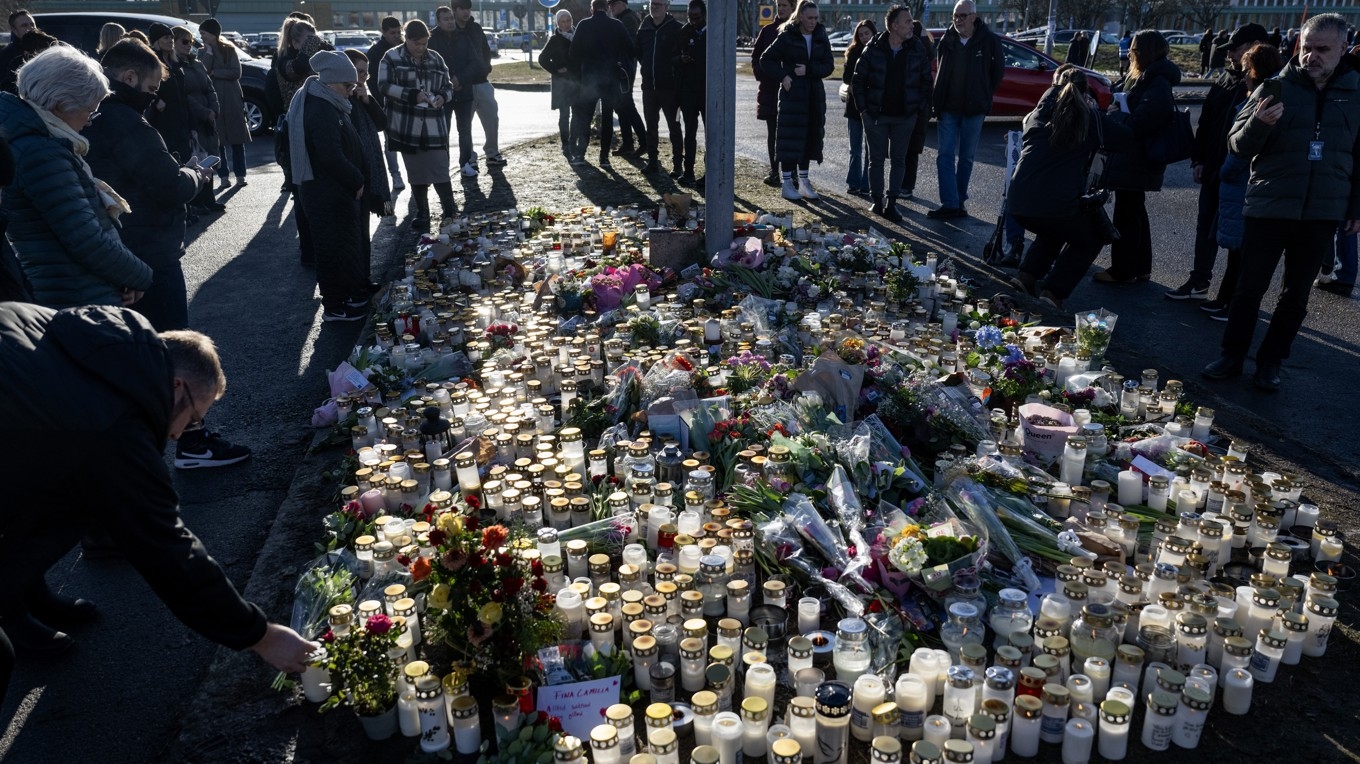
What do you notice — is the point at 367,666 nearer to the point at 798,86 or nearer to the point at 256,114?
the point at 798,86

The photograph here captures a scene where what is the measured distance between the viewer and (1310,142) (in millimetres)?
5238

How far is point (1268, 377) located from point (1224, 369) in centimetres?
22

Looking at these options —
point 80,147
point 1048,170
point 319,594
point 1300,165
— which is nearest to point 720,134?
point 1048,170

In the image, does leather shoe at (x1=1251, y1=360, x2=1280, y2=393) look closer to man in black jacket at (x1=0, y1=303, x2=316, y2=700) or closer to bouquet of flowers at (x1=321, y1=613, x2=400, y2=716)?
bouquet of flowers at (x1=321, y1=613, x2=400, y2=716)

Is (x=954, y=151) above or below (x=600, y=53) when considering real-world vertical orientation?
below

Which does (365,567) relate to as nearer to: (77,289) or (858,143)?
(77,289)

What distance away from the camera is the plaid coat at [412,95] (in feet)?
29.2

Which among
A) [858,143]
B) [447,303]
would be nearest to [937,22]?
[858,143]

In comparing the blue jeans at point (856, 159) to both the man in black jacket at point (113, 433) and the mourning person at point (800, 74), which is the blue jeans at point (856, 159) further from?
the man in black jacket at point (113, 433)

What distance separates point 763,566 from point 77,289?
2992 mm

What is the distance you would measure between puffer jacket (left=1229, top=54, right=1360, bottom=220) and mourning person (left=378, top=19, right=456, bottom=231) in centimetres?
660

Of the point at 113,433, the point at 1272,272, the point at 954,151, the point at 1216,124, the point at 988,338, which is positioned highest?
the point at 1216,124

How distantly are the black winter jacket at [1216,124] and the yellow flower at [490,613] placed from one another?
20.7 ft

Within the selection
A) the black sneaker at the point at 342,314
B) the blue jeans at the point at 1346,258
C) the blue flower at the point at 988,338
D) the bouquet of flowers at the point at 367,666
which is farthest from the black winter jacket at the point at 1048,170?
the bouquet of flowers at the point at 367,666
